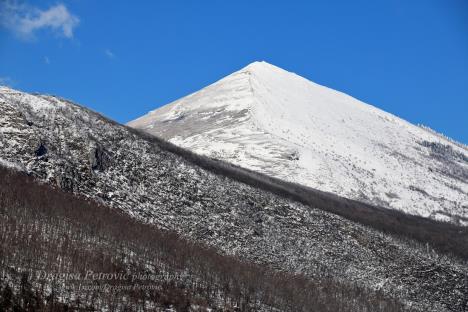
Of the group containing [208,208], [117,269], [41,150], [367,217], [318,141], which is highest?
[318,141]

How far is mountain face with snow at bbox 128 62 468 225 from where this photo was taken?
94.4m

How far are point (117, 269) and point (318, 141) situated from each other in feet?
322

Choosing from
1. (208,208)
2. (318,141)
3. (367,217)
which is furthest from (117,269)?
(318,141)

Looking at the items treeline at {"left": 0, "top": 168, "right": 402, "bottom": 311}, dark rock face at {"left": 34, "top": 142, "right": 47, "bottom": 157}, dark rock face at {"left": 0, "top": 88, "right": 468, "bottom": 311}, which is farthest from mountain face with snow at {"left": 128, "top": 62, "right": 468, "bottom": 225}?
dark rock face at {"left": 34, "top": 142, "right": 47, "bottom": 157}

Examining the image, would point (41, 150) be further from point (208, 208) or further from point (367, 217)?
point (367, 217)

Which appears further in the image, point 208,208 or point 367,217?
point 367,217

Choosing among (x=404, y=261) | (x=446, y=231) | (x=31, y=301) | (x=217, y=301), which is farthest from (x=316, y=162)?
(x=31, y=301)

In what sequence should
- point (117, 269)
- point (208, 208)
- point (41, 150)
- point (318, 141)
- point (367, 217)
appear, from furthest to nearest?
1. point (318, 141)
2. point (367, 217)
3. point (208, 208)
4. point (41, 150)
5. point (117, 269)

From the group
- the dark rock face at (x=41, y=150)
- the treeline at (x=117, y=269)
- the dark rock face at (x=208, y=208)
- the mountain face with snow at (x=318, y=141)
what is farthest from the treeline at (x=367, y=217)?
the mountain face with snow at (x=318, y=141)

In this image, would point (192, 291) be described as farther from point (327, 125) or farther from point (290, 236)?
point (327, 125)

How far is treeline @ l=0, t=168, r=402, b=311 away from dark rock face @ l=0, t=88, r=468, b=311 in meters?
2.45

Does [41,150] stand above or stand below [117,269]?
above

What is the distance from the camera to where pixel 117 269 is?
2248 centimetres

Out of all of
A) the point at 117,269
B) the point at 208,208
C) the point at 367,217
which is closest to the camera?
the point at 117,269
